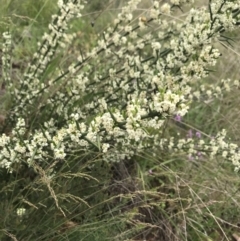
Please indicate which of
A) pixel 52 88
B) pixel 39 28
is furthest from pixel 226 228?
pixel 39 28

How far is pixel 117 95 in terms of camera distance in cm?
224

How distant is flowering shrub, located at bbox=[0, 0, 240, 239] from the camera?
1.64 meters

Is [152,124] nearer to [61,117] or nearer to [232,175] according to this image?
[61,117]

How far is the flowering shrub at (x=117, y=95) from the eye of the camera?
5.39 feet

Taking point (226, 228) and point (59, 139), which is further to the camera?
point (226, 228)

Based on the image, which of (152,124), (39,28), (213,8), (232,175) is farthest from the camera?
(39,28)

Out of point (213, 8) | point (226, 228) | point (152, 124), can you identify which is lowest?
point (226, 228)

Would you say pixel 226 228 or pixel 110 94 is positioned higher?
pixel 110 94

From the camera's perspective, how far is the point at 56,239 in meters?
1.98

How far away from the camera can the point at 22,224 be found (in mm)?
1916

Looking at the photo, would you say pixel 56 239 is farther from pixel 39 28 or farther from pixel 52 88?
pixel 39 28

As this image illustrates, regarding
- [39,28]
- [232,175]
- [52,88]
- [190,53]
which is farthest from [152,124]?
[39,28]

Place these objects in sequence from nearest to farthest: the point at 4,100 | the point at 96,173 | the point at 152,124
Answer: the point at 152,124 → the point at 96,173 → the point at 4,100

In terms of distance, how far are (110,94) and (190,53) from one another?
17.4 inches
